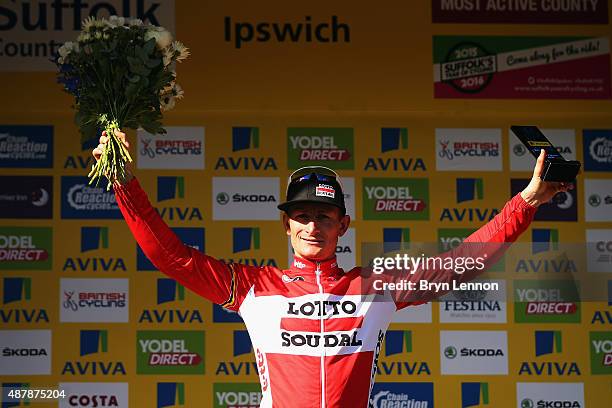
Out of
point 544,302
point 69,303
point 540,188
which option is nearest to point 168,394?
point 69,303

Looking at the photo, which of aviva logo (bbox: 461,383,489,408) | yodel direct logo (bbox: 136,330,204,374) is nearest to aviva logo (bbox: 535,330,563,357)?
aviva logo (bbox: 461,383,489,408)

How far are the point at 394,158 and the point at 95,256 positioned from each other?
5.50 feet

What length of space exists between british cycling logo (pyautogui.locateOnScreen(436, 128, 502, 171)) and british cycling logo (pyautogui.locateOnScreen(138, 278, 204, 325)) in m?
1.53

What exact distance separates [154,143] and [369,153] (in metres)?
1.16

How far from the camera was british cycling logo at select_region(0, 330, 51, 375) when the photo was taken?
495 cm

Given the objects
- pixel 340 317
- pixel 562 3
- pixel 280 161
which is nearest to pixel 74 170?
pixel 280 161

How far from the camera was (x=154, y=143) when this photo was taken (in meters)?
5.15

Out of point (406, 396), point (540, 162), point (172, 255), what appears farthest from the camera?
point (406, 396)

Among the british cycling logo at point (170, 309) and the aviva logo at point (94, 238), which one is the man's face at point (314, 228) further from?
the aviva logo at point (94, 238)

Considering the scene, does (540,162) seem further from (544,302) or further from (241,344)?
(241,344)

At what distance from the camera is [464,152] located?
523 cm

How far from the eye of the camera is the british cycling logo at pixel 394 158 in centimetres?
521

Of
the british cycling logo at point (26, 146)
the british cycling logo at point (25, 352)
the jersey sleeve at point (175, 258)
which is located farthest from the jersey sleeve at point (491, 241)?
the british cycling logo at point (26, 146)

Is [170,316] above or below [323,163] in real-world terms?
below
